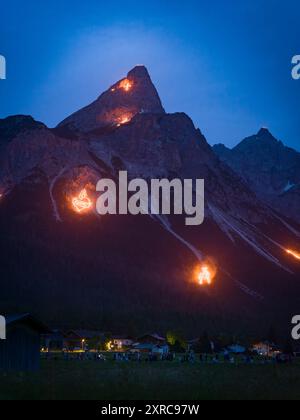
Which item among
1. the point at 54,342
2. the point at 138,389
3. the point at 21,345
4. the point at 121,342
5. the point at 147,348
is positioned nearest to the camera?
the point at 138,389

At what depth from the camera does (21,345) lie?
43.6 metres

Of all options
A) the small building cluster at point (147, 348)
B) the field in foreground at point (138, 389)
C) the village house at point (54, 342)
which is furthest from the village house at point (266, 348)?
the field in foreground at point (138, 389)

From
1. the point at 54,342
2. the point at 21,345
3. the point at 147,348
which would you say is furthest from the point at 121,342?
the point at 21,345

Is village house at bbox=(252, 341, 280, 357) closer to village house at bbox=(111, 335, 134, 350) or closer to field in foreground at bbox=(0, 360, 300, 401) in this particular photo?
village house at bbox=(111, 335, 134, 350)

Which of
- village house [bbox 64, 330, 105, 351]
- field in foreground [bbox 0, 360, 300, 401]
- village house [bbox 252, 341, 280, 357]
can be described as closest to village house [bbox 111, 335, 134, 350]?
village house [bbox 64, 330, 105, 351]

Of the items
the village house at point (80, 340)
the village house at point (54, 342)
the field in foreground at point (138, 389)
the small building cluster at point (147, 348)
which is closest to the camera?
the field in foreground at point (138, 389)

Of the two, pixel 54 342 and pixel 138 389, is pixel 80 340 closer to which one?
pixel 54 342

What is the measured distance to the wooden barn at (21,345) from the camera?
42781 millimetres

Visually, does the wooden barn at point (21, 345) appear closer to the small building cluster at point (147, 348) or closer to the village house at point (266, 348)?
the small building cluster at point (147, 348)

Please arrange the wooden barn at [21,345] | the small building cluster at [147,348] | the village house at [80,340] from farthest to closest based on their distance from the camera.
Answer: the village house at [80,340] < the small building cluster at [147,348] < the wooden barn at [21,345]

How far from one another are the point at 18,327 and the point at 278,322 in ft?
444

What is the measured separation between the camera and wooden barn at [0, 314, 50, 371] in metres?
42.8

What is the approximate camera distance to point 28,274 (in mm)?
176500
